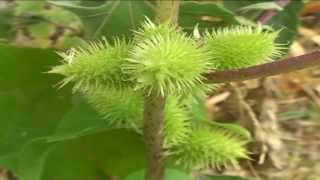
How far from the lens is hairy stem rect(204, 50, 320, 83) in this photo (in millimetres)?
883

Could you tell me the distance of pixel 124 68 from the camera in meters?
0.91

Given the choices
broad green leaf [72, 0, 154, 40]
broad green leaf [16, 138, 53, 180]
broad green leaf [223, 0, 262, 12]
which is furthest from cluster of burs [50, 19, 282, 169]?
broad green leaf [223, 0, 262, 12]

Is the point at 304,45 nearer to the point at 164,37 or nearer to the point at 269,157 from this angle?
the point at 269,157

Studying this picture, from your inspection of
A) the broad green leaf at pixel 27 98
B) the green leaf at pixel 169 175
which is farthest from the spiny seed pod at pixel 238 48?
the broad green leaf at pixel 27 98

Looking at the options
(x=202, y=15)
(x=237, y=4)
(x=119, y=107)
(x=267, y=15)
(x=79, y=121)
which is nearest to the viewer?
(x=119, y=107)

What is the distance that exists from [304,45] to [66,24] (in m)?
0.56

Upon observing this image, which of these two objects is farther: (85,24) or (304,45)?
(304,45)

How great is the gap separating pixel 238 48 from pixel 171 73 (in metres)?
0.15

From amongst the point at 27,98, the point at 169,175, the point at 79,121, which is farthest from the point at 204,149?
the point at 27,98

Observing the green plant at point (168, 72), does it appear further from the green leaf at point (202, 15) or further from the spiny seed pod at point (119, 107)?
the green leaf at point (202, 15)

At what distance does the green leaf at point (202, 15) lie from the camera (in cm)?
135

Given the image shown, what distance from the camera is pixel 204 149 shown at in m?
1.11

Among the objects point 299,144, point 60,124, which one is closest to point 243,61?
point 60,124

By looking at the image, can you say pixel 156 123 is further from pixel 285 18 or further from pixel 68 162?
pixel 285 18
